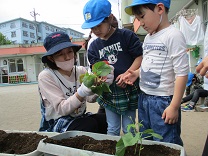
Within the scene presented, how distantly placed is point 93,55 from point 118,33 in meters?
0.26

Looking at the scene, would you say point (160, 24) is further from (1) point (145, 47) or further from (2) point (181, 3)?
(2) point (181, 3)

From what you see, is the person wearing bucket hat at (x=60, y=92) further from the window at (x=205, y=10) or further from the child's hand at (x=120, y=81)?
the window at (x=205, y=10)

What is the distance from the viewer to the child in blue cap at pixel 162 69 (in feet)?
4.35

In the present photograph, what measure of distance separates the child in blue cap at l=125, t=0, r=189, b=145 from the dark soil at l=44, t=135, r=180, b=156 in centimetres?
28

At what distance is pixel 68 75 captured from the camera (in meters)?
1.99

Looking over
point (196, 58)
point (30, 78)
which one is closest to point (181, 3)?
point (196, 58)

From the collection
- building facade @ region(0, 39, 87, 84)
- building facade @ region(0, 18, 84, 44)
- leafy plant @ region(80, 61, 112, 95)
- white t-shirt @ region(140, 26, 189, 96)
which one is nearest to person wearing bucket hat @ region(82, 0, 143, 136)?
white t-shirt @ region(140, 26, 189, 96)

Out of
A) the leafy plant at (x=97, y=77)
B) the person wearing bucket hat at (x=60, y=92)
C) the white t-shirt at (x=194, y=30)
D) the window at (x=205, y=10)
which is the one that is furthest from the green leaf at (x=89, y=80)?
the window at (x=205, y=10)

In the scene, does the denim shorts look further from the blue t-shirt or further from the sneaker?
the sneaker

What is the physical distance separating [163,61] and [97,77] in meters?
0.42

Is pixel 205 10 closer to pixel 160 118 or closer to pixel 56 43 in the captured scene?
pixel 56 43

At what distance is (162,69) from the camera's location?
1.42 m

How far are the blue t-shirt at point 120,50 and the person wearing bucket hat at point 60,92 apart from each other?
29 cm

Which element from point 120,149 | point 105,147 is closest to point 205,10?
point 105,147
